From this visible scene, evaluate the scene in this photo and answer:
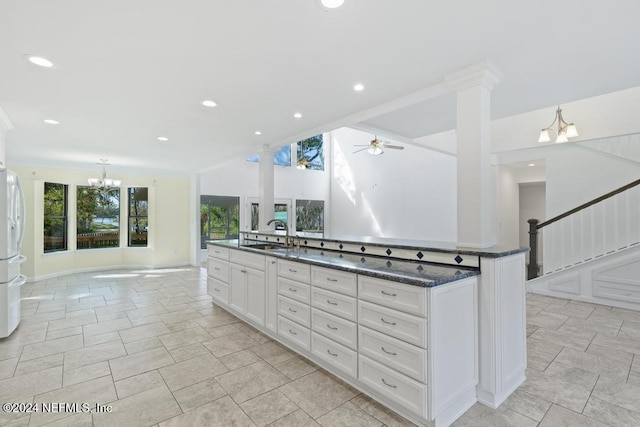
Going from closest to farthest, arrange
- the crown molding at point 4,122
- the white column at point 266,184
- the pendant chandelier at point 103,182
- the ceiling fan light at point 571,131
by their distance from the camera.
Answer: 1. the crown molding at point 4,122
2. the ceiling fan light at point 571,131
3. the white column at point 266,184
4. the pendant chandelier at point 103,182

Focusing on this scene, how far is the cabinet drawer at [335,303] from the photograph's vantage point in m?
2.31

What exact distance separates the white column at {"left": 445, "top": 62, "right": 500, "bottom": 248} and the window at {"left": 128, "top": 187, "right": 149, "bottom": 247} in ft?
25.2

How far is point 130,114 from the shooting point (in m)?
3.58

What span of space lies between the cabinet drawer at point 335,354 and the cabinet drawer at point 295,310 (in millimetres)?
150

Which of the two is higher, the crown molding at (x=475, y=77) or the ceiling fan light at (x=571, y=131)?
the ceiling fan light at (x=571, y=131)

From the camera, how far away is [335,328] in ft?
8.07

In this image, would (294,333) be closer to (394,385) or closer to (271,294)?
(271,294)

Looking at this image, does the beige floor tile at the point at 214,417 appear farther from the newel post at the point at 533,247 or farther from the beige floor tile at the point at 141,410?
the newel post at the point at 533,247

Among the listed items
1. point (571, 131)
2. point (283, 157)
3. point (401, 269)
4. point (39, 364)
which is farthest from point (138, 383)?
point (283, 157)

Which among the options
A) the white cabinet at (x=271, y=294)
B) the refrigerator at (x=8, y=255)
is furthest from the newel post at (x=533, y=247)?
the refrigerator at (x=8, y=255)

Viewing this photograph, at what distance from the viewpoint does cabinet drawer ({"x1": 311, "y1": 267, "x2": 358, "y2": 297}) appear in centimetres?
232

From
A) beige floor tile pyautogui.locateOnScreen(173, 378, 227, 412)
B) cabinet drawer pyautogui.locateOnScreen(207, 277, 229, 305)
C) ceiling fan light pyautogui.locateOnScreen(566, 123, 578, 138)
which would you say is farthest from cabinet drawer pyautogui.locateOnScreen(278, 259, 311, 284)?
ceiling fan light pyautogui.locateOnScreen(566, 123, 578, 138)

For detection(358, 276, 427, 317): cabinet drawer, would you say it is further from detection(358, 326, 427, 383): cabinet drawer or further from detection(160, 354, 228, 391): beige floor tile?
detection(160, 354, 228, 391): beige floor tile

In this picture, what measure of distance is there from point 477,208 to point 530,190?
726 centimetres
